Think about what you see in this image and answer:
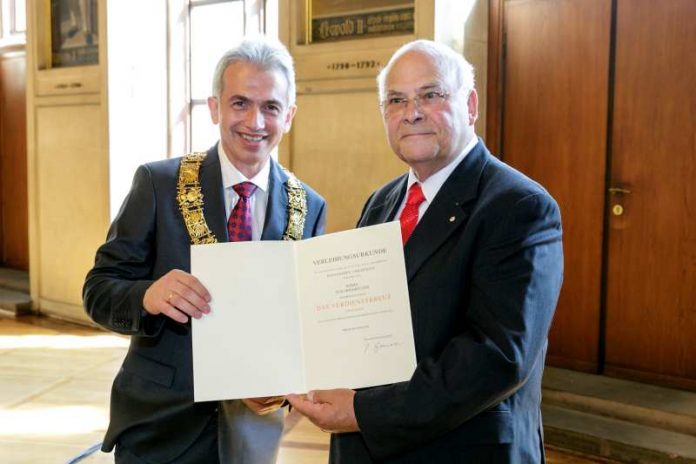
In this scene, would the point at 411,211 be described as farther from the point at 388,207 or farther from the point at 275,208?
the point at 275,208

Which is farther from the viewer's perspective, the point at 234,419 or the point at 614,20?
the point at 614,20

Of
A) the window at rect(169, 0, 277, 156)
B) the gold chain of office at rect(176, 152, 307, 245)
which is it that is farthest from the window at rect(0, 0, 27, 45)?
the gold chain of office at rect(176, 152, 307, 245)

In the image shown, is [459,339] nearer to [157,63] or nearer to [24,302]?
[157,63]

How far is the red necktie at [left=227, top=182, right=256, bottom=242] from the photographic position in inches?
83.1

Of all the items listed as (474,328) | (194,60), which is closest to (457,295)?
(474,328)

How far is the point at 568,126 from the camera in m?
5.07

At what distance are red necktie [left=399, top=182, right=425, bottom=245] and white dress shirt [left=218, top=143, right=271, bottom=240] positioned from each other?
48 cm

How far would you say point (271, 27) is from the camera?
7082mm

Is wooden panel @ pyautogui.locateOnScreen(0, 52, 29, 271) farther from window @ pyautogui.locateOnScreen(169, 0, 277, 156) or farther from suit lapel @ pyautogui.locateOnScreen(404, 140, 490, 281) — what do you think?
suit lapel @ pyautogui.locateOnScreen(404, 140, 490, 281)

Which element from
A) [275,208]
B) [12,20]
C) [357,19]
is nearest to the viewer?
[275,208]

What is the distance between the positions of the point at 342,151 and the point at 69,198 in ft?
11.5

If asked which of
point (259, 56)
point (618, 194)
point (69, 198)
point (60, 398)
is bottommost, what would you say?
point (60, 398)

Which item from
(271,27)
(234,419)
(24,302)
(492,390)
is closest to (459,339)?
(492,390)

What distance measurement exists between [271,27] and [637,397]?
4.56 metres
